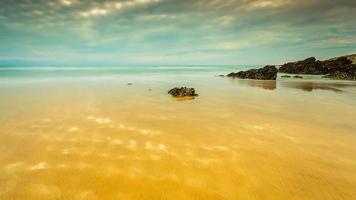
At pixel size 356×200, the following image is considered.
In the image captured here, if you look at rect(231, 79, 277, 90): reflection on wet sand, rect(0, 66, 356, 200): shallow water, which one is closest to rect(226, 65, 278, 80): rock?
rect(231, 79, 277, 90): reflection on wet sand

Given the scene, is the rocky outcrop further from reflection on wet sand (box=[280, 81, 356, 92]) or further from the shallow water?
the shallow water

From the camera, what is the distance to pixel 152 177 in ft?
12.0

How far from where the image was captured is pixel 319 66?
1419 inches

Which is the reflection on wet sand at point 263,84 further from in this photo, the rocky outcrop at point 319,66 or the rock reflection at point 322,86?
the rocky outcrop at point 319,66

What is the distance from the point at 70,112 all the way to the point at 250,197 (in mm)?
6715

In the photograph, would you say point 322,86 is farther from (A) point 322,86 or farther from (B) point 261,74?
(B) point 261,74

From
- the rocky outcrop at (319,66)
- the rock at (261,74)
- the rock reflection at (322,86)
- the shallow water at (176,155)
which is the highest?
the rocky outcrop at (319,66)

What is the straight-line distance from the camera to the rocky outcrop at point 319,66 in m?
33.9

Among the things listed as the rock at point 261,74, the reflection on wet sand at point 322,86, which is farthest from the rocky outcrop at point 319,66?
the reflection on wet sand at point 322,86

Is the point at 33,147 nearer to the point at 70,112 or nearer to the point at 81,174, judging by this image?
the point at 81,174

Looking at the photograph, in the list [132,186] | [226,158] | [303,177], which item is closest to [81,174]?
[132,186]

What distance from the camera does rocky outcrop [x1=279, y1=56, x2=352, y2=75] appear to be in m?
33.9

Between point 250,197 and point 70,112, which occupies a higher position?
point 70,112

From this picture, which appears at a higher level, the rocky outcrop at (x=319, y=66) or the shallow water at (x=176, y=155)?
the rocky outcrop at (x=319, y=66)
